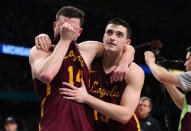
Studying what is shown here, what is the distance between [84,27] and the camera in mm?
11930

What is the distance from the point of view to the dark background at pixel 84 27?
10.4m

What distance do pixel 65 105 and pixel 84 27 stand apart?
997cm

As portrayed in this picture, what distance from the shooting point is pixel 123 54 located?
289cm

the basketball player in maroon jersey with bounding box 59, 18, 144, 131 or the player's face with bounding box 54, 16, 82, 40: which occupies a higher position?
the player's face with bounding box 54, 16, 82, 40

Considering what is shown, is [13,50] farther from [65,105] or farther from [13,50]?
[65,105]

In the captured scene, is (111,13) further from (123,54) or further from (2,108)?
(123,54)

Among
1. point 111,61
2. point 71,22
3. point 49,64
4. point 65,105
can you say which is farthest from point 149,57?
point 49,64

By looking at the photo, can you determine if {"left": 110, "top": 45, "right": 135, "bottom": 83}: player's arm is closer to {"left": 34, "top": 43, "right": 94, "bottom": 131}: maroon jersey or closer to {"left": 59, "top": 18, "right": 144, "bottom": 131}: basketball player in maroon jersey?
{"left": 59, "top": 18, "right": 144, "bottom": 131}: basketball player in maroon jersey

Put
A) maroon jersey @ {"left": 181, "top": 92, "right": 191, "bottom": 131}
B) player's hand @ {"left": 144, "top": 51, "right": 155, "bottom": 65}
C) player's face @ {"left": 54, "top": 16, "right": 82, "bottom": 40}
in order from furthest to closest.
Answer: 1. player's hand @ {"left": 144, "top": 51, "right": 155, "bottom": 65}
2. maroon jersey @ {"left": 181, "top": 92, "right": 191, "bottom": 131}
3. player's face @ {"left": 54, "top": 16, "right": 82, "bottom": 40}

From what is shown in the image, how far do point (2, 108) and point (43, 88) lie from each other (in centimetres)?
950

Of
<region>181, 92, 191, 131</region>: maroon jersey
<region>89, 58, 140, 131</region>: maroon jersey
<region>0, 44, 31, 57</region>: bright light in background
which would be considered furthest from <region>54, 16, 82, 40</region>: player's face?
<region>0, 44, 31, 57</region>: bright light in background

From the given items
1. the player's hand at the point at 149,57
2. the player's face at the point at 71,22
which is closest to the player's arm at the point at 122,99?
the player's face at the point at 71,22

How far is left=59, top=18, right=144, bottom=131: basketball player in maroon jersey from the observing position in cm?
235

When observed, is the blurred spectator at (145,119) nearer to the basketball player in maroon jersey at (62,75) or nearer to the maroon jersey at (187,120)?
the maroon jersey at (187,120)
